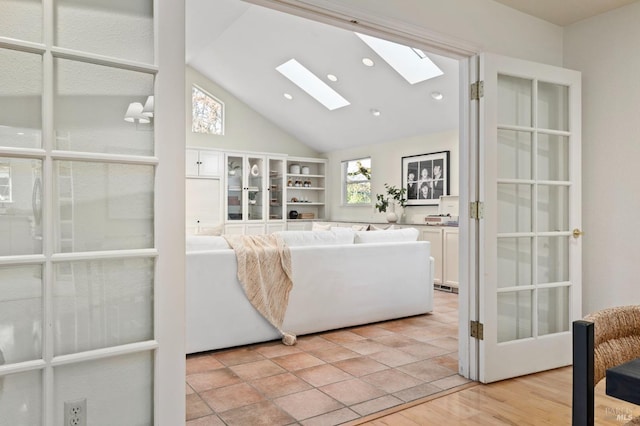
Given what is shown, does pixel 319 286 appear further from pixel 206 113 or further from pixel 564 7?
pixel 206 113

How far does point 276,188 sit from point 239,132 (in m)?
1.29

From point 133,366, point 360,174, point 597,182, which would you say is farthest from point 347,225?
point 133,366

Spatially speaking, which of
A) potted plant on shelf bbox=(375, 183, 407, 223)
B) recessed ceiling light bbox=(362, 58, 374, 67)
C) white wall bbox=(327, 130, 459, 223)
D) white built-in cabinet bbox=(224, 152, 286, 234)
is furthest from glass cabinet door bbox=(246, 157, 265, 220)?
recessed ceiling light bbox=(362, 58, 374, 67)

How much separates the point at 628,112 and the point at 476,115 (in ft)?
3.53

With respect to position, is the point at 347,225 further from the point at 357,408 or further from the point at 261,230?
the point at 357,408

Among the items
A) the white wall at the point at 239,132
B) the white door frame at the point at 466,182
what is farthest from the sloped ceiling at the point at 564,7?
the white wall at the point at 239,132

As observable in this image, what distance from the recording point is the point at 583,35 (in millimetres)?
3107

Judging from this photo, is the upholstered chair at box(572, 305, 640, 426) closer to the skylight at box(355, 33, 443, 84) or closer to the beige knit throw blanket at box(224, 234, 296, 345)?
the beige knit throw blanket at box(224, 234, 296, 345)

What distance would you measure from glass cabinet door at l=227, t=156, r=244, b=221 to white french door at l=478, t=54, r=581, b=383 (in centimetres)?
585

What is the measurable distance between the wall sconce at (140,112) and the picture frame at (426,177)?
532cm

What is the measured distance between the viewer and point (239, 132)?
8.34 m

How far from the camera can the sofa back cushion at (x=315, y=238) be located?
382 centimetres

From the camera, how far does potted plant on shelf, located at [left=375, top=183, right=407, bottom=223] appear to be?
6898 mm

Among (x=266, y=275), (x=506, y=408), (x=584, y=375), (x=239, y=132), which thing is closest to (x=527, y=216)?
(x=506, y=408)
